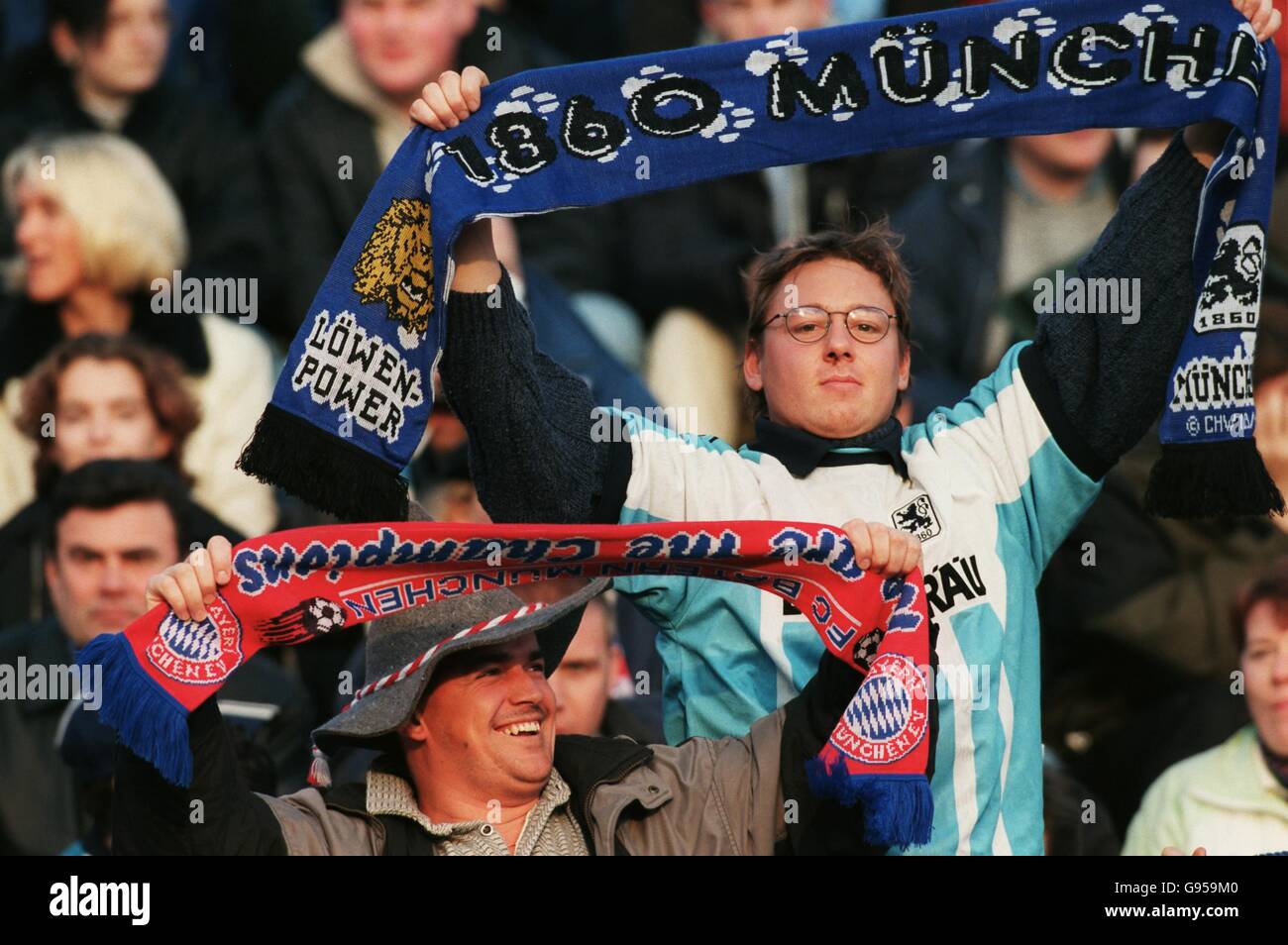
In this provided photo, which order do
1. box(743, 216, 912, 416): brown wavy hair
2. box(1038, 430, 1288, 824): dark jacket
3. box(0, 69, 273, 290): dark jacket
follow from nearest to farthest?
box(743, 216, 912, 416): brown wavy hair → box(1038, 430, 1288, 824): dark jacket → box(0, 69, 273, 290): dark jacket

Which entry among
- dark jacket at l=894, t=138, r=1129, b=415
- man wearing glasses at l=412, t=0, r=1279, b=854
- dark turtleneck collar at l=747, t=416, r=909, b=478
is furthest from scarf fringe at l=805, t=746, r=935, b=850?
dark jacket at l=894, t=138, r=1129, b=415

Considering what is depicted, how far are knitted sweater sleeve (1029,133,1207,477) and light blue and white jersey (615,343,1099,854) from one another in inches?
1.9

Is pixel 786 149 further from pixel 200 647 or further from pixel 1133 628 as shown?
pixel 1133 628

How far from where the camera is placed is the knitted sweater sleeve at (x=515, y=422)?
4.18 m

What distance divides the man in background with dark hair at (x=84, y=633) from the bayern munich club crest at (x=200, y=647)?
1584mm

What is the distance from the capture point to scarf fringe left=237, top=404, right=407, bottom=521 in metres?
4.29

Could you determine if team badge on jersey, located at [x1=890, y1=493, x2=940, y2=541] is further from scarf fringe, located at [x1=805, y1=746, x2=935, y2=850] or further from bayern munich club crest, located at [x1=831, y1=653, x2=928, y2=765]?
scarf fringe, located at [x1=805, y1=746, x2=935, y2=850]

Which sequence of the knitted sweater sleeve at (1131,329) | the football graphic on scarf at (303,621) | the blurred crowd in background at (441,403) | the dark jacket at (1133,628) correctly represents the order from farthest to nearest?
1. the dark jacket at (1133,628)
2. the blurred crowd in background at (441,403)
3. the knitted sweater sleeve at (1131,329)
4. the football graphic on scarf at (303,621)

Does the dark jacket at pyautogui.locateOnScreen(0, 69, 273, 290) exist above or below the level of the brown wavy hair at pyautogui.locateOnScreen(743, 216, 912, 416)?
above

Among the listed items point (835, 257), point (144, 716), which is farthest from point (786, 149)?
point (144, 716)

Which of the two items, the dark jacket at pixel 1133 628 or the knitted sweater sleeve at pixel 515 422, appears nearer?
the knitted sweater sleeve at pixel 515 422

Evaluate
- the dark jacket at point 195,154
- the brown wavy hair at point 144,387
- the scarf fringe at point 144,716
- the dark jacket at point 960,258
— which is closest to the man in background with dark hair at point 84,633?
the brown wavy hair at point 144,387

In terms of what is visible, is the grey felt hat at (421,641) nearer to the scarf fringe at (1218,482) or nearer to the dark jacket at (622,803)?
the dark jacket at (622,803)
